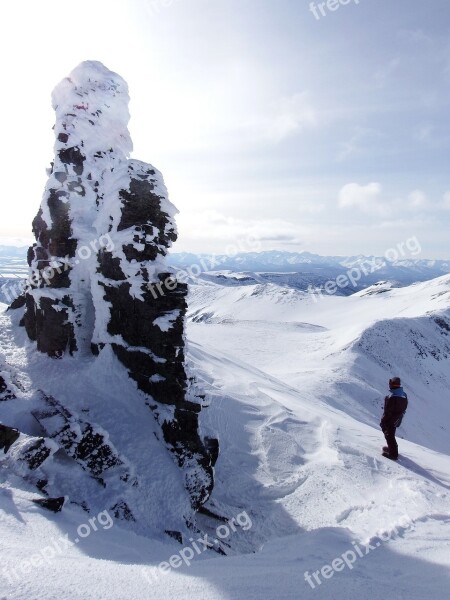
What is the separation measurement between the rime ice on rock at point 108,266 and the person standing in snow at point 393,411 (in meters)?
7.22

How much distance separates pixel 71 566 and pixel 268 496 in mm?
8205

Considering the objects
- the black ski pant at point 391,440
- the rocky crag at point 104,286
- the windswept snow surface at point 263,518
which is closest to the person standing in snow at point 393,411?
the black ski pant at point 391,440

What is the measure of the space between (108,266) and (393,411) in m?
12.5

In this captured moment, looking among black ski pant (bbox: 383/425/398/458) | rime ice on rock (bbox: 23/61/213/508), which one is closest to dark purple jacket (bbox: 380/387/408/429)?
black ski pant (bbox: 383/425/398/458)

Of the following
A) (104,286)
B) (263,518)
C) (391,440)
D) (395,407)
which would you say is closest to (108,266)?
(104,286)

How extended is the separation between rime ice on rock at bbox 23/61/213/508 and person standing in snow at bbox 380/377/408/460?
23.7 ft

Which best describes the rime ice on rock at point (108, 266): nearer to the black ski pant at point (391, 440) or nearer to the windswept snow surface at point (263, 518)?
the windswept snow surface at point (263, 518)

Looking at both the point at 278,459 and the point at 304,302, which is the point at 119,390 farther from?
the point at 304,302

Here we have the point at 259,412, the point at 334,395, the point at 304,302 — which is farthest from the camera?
the point at 304,302

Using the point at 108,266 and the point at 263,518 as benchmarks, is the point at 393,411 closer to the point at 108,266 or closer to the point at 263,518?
the point at 263,518

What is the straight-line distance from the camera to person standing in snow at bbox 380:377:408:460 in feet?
45.0

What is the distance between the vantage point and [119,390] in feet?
43.5

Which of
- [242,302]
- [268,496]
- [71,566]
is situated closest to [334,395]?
[268,496]

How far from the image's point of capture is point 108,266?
1445 centimetres
